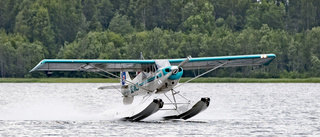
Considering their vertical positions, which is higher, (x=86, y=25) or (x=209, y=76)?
(x=86, y=25)

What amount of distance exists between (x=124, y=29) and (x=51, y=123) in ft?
255

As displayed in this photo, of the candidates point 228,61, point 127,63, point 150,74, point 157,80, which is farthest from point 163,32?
point 157,80

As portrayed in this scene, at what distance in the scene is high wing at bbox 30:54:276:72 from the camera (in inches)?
806

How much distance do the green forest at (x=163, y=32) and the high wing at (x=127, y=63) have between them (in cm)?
4165

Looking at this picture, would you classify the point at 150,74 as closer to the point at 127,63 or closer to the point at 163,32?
the point at 127,63

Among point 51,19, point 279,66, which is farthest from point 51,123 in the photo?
point 51,19

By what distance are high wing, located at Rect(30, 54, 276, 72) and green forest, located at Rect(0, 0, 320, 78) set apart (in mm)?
41651

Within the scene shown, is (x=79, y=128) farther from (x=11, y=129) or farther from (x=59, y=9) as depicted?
(x=59, y=9)

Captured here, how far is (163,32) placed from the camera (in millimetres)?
89812

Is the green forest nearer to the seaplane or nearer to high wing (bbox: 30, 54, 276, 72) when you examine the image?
high wing (bbox: 30, 54, 276, 72)

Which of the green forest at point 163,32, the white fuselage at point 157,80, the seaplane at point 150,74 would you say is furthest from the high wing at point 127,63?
the green forest at point 163,32

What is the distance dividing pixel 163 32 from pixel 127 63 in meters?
68.5

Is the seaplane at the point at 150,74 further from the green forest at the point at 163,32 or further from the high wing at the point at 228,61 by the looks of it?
the green forest at the point at 163,32

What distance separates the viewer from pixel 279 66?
75.2m
